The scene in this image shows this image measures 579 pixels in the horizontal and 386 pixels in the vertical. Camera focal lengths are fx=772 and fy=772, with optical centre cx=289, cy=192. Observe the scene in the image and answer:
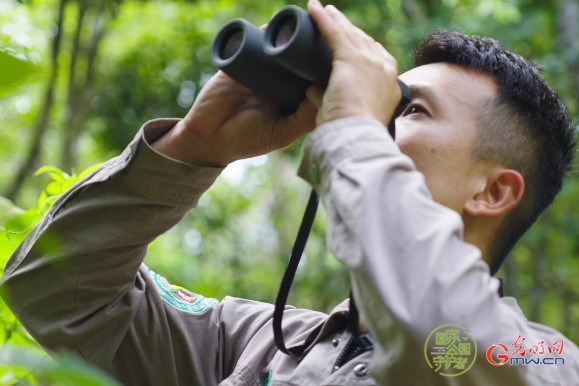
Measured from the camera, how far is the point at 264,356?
1.42 m

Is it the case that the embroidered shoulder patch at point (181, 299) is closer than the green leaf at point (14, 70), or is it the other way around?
the green leaf at point (14, 70)

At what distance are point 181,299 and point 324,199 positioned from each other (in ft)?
2.06

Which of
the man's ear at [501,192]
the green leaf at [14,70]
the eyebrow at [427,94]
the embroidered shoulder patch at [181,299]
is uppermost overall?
the green leaf at [14,70]

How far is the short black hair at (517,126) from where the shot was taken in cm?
139

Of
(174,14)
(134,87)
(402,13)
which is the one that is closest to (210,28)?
(174,14)

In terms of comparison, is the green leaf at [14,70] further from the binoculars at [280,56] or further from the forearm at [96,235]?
the forearm at [96,235]

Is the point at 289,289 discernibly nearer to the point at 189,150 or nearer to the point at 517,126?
the point at 189,150

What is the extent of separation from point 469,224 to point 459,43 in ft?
1.22

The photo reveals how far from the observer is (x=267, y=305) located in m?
1.63

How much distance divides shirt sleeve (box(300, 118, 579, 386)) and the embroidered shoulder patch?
603 mm

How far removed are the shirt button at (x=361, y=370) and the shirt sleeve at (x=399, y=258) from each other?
0.58 feet

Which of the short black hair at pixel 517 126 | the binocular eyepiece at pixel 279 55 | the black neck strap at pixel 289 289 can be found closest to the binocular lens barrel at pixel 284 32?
the binocular eyepiece at pixel 279 55

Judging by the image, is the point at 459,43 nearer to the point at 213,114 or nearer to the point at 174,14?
the point at 213,114

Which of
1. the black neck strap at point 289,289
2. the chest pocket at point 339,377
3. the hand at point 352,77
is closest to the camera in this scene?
the hand at point 352,77
